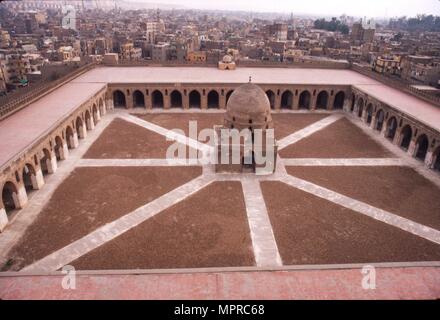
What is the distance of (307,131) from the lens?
111 ft

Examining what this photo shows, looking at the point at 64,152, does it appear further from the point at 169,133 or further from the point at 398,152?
the point at 398,152

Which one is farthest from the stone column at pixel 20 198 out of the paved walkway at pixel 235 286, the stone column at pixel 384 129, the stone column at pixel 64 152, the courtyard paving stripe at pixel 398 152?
the stone column at pixel 384 129

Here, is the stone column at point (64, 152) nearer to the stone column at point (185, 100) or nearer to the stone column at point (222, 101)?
the stone column at point (185, 100)

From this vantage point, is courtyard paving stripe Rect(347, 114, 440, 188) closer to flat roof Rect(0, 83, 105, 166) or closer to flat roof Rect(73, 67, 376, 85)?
flat roof Rect(73, 67, 376, 85)

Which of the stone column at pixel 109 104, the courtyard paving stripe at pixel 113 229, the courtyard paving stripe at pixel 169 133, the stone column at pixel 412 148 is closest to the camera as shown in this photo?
the courtyard paving stripe at pixel 113 229

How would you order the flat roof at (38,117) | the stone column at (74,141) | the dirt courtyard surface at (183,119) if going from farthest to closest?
the dirt courtyard surface at (183,119) → the stone column at (74,141) → the flat roof at (38,117)

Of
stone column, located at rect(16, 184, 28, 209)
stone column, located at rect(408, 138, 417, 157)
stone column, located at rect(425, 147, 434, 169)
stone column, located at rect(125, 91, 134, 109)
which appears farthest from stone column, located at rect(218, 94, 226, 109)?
stone column, located at rect(16, 184, 28, 209)

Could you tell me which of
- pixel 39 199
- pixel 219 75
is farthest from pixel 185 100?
pixel 39 199

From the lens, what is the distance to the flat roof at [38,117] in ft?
68.9

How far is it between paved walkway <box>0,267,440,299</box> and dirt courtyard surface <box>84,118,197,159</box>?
15.6 m

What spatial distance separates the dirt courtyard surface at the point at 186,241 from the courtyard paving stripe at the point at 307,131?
11257 millimetres

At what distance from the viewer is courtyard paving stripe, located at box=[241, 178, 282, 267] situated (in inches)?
639
